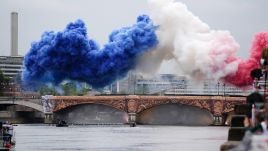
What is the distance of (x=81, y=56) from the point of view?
8756 centimetres

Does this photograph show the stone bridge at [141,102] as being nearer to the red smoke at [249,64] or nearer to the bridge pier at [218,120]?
the bridge pier at [218,120]

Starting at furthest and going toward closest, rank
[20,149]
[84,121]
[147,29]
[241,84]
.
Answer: [84,121] < [147,29] < [241,84] < [20,149]

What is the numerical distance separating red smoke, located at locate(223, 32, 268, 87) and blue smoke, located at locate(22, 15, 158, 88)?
14152mm

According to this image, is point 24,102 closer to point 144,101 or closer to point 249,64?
point 144,101

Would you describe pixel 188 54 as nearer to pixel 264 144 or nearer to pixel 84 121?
pixel 264 144

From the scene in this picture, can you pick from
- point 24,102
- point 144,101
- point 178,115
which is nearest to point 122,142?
point 144,101

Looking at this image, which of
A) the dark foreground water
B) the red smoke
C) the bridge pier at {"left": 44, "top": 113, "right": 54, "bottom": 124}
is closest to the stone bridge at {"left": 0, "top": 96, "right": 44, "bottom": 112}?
the bridge pier at {"left": 44, "top": 113, "right": 54, "bottom": 124}

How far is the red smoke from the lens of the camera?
68.4 m

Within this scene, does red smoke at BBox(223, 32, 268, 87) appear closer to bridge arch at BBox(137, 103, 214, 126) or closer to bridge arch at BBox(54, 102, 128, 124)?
bridge arch at BBox(137, 103, 214, 126)

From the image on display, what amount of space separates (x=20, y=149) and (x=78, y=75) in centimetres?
2322

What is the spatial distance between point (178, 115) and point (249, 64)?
3280 inches

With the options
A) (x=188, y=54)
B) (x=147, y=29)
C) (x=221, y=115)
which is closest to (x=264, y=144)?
(x=188, y=54)

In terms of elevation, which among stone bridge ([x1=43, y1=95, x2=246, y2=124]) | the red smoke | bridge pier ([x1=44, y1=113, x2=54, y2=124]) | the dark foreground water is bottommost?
the dark foreground water

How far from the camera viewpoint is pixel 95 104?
15738cm
